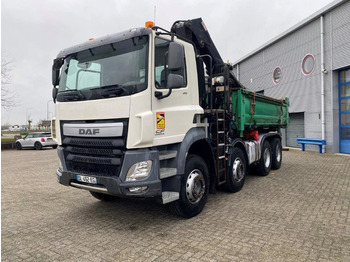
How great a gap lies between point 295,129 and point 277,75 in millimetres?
3609

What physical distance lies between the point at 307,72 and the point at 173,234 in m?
13.3

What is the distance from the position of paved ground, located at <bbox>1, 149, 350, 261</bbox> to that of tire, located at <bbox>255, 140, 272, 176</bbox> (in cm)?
126

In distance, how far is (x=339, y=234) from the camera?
3.70 m

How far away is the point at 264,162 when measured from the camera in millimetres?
7688

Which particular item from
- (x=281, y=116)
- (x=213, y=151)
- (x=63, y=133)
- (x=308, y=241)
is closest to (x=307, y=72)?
(x=281, y=116)

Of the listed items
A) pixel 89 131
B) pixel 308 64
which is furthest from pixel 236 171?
pixel 308 64

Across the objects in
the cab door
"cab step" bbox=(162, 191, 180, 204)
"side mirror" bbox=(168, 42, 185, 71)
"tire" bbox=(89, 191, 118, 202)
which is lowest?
"tire" bbox=(89, 191, 118, 202)

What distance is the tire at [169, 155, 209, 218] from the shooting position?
13.7ft

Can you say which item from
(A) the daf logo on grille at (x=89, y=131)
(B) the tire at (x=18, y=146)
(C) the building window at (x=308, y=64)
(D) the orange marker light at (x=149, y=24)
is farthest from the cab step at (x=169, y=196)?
(B) the tire at (x=18, y=146)

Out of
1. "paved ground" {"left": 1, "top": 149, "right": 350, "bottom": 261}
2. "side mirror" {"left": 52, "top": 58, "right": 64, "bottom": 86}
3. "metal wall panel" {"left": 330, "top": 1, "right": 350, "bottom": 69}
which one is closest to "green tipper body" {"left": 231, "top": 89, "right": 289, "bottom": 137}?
"paved ground" {"left": 1, "top": 149, "right": 350, "bottom": 261}

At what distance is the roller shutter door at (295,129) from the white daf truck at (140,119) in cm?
1159

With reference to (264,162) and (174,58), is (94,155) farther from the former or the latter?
(264,162)

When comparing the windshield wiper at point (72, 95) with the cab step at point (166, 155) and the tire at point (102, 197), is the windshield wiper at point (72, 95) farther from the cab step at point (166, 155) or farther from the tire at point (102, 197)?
the tire at point (102, 197)

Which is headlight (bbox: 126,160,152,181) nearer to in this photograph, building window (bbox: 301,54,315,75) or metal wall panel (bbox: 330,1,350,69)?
metal wall panel (bbox: 330,1,350,69)
